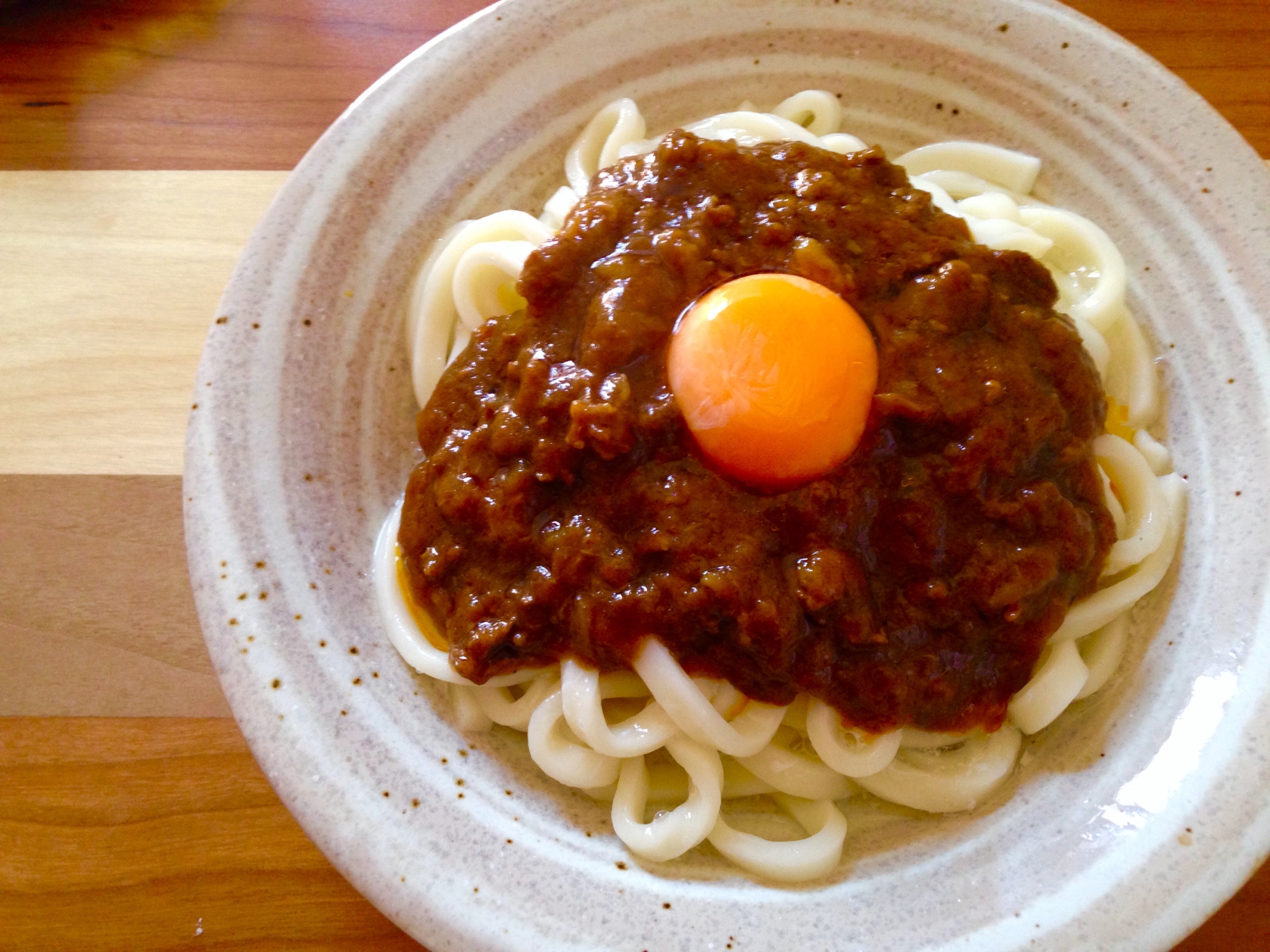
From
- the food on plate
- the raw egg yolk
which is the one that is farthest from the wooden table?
the raw egg yolk

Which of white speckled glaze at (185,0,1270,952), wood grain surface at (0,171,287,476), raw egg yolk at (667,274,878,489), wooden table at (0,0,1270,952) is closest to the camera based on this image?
white speckled glaze at (185,0,1270,952)

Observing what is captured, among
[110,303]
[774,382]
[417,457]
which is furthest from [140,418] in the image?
[774,382]

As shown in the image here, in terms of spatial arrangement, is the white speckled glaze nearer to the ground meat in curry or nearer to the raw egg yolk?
the ground meat in curry

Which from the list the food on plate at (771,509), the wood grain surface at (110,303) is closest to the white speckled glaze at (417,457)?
the food on plate at (771,509)

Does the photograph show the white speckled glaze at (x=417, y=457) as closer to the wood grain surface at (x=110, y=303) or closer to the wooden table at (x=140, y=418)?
the wooden table at (x=140, y=418)

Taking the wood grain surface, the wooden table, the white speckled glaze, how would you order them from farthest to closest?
the wood grain surface < the wooden table < the white speckled glaze
